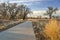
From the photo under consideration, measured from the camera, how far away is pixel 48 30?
765 cm

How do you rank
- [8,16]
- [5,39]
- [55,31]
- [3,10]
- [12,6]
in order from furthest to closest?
[12,6] → [3,10] → [8,16] → [5,39] → [55,31]

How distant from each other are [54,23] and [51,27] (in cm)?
20

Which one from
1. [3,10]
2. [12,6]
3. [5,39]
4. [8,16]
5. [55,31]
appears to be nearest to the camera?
[55,31]

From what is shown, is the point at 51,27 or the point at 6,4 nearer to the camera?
the point at 51,27

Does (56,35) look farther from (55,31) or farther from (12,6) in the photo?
(12,6)

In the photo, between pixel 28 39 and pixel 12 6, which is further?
pixel 12 6

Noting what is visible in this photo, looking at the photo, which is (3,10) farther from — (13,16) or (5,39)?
(5,39)

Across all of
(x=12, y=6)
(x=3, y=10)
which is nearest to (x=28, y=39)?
(x=3, y=10)

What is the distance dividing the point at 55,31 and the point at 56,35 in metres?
→ 0.19

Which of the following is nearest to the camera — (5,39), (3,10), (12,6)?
(5,39)

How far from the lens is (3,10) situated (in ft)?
104

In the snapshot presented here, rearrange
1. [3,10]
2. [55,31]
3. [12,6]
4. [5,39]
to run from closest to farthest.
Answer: [55,31], [5,39], [3,10], [12,6]

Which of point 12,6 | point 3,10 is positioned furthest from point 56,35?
point 12,6

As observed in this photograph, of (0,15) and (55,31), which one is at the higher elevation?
(55,31)
